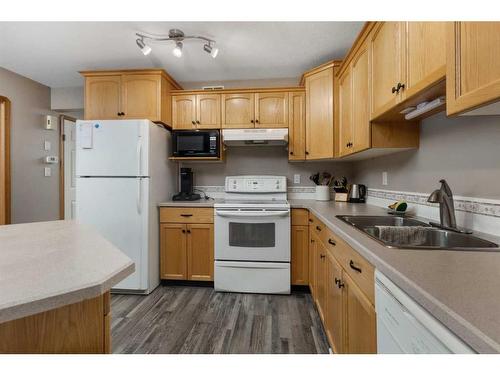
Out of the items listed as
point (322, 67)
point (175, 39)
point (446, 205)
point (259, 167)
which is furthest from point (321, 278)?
point (175, 39)

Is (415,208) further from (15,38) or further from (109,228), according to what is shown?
(15,38)

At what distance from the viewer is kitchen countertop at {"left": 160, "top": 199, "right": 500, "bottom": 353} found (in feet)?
1.51

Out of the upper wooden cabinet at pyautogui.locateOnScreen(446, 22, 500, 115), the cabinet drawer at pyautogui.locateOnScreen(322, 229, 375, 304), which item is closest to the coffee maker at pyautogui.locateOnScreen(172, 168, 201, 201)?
the cabinet drawer at pyautogui.locateOnScreen(322, 229, 375, 304)

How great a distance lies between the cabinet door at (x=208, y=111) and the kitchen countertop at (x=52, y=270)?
203cm

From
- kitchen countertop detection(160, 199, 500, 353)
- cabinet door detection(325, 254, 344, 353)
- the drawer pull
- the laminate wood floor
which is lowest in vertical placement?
the laminate wood floor

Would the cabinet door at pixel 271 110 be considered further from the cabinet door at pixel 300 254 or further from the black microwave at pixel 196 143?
the cabinet door at pixel 300 254

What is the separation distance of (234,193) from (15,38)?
2522mm

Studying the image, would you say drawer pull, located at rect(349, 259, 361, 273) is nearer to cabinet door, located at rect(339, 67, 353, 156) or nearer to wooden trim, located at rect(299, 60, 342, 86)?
cabinet door, located at rect(339, 67, 353, 156)

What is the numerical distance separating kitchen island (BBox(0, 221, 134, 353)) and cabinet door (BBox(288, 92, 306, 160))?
2267 millimetres

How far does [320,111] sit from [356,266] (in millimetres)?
1958

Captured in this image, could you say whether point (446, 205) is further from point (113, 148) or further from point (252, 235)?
point (113, 148)

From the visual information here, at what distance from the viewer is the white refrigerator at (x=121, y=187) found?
7.98ft

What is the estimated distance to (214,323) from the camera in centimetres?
196

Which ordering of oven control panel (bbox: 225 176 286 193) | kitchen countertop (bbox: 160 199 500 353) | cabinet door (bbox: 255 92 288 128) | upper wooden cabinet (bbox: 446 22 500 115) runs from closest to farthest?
kitchen countertop (bbox: 160 199 500 353) < upper wooden cabinet (bbox: 446 22 500 115) < cabinet door (bbox: 255 92 288 128) < oven control panel (bbox: 225 176 286 193)
